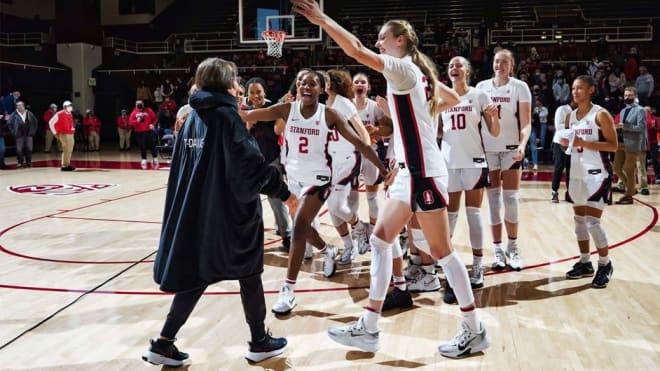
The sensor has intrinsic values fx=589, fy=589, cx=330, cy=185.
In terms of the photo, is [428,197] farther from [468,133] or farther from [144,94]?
[144,94]

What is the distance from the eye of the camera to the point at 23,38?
87.2 feet

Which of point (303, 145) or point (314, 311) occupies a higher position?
point (303, 145)

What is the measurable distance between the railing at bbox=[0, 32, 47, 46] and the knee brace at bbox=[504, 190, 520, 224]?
25047 millimetres

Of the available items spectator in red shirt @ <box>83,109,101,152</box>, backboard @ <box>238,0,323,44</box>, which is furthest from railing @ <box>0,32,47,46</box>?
backboard @ <box>238,0,323,44</box>

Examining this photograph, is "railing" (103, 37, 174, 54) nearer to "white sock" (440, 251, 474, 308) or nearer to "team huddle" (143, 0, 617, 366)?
"team huddle" (143, 0, 617, 366)

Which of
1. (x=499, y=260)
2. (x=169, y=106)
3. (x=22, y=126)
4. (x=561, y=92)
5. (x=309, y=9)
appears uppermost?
(x=561, y=92)

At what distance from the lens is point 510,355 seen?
367 centimetres

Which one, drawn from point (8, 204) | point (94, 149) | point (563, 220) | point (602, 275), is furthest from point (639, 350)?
point (94, 149)

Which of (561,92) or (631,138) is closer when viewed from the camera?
(631,138)

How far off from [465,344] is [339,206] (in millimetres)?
2278

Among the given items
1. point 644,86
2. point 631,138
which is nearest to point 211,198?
point 631,138

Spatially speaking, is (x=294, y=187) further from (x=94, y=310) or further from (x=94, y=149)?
(x=94, y=149)

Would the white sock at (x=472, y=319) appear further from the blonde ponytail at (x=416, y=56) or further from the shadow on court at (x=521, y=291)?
the blonde ponytail at (x=416, y=56)

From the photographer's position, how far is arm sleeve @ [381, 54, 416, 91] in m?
3.24
